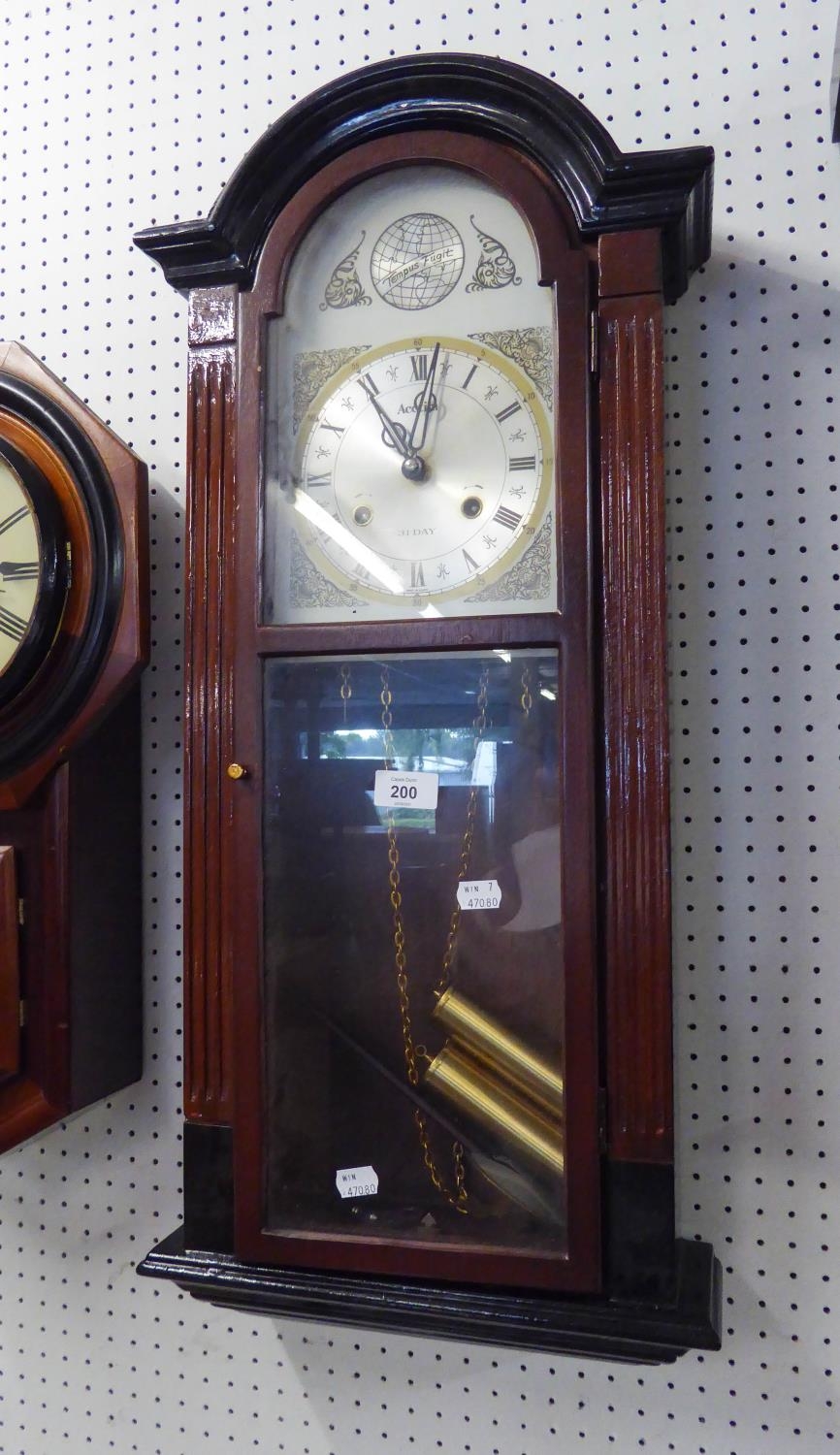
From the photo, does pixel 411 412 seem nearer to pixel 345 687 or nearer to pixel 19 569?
pixel 345 687

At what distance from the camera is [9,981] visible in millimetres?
1080

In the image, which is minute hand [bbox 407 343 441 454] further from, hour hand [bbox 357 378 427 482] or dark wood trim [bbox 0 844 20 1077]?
dark wood trim [bbox 0 844 20 1077]

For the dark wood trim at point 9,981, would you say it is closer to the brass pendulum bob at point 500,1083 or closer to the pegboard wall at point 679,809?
the pegboard wall at point 679,809

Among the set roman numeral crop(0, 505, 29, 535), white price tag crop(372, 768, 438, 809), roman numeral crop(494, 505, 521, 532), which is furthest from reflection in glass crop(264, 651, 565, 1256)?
roman numeral crop(0, 505, 29, 535)

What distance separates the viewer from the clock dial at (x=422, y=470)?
0.92 meters

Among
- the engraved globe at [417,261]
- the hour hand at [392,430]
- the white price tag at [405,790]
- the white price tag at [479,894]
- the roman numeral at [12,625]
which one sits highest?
the engraved globe at [417,261]

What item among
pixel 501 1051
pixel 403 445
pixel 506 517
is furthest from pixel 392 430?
pixel 501 1051

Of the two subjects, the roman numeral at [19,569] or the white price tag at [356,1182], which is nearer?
the white price tag at [356,1182]

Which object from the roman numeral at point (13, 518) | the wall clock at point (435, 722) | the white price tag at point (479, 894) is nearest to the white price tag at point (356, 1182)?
the wall clock at point (435, 722)

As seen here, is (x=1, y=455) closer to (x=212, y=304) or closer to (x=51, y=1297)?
(x=212, y=304)

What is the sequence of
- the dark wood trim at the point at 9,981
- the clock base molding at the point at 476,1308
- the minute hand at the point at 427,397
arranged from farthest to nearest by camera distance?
the dark wood trim at the point at 9,981 < the minute hand at the point at 427,397 < the clock base molding at the point at 476,1308

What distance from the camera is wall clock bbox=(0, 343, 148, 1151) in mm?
1086

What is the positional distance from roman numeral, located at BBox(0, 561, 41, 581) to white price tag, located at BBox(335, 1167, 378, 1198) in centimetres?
65

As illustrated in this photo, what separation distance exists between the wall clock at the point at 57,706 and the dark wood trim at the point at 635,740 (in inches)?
19.7
